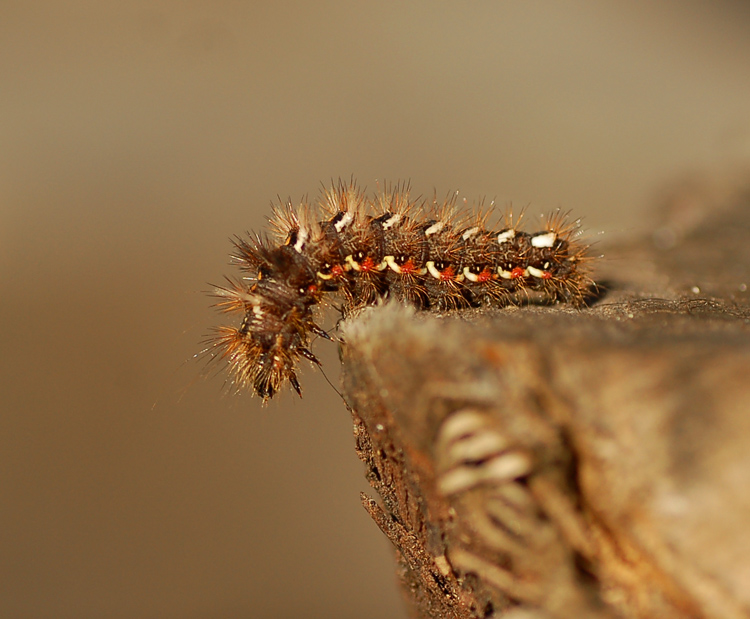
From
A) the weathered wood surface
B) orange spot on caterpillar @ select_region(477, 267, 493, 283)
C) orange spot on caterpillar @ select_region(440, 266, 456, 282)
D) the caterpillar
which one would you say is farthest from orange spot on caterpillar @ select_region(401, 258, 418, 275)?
the weathered wood surface

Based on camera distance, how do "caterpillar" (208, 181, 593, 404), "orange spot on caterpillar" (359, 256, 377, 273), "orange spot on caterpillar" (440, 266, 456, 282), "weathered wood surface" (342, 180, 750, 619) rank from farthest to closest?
"orange spot on caterpillar" (440, 266, 456, 282)
"orange spot on caterpillar" (359, 256, 377, 273)
"caterpillar" (208, 181, 593, 404)
"weathered wood surface" (342, 180, 750, 619)

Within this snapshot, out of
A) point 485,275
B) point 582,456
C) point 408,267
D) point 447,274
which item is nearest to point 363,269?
point 408,267

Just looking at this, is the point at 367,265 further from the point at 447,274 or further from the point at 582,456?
the point at 582,456

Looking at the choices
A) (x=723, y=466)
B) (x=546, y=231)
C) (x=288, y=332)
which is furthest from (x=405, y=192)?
(x=723, y=466)

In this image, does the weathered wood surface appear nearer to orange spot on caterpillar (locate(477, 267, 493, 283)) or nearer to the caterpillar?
the caterpillar

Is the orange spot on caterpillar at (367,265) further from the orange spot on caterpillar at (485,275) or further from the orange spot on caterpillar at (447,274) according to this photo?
the orange spot on caterpillar at (485,275)

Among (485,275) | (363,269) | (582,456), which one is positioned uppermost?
(363,269)

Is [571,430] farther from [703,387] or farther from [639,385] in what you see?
[703,387]
